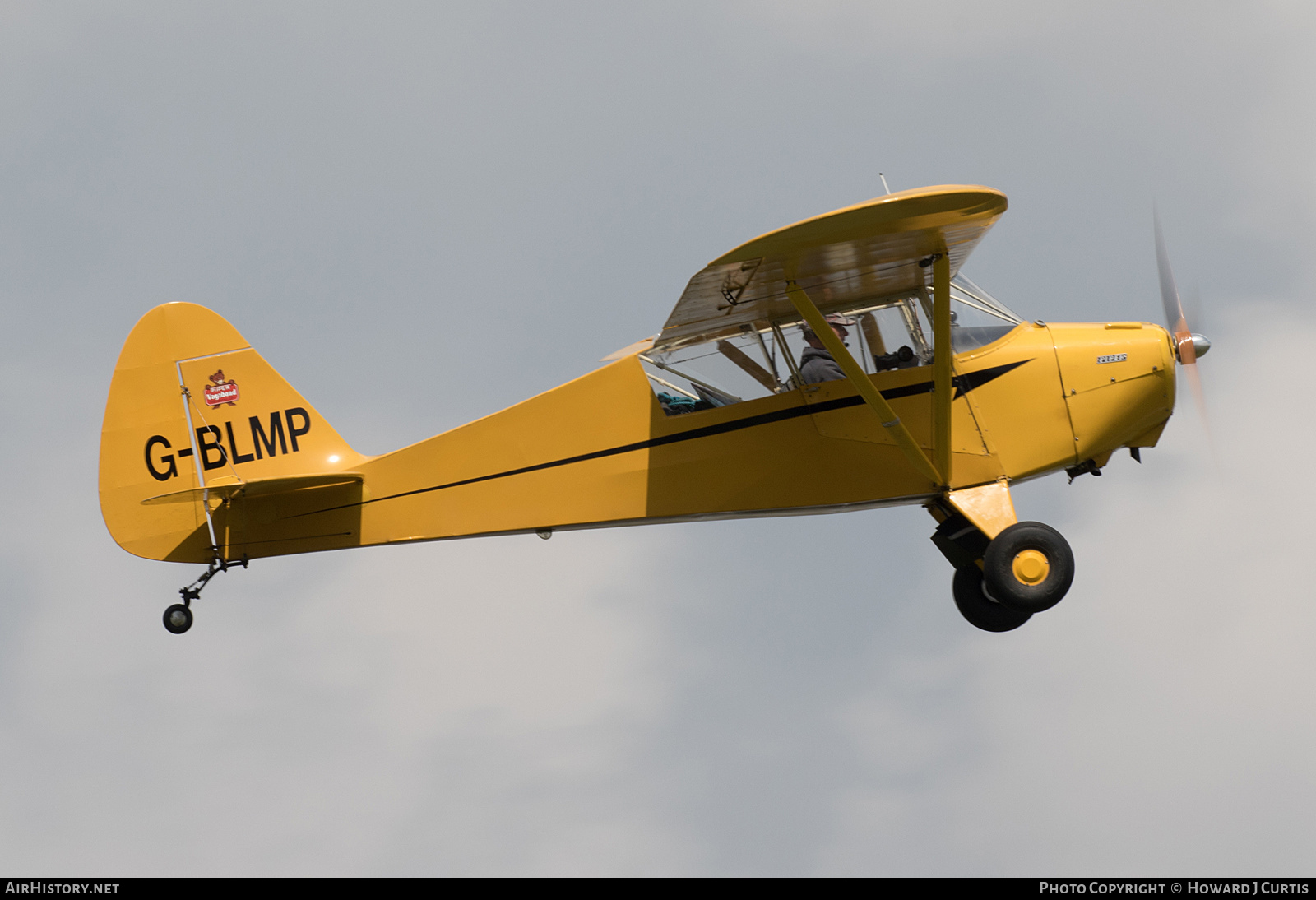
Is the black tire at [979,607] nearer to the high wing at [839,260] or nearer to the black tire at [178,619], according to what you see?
the high wing at [839,260]

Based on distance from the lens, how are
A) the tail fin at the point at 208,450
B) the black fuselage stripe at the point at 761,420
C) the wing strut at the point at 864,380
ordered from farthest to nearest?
1. the tail fin at the point at 208,450
2. the black fuselage stripe at the point at 761,420
3. the wing strut at the point at 864,380

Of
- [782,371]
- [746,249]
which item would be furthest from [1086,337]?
[746,249]

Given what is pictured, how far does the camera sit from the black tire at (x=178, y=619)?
9.88 m

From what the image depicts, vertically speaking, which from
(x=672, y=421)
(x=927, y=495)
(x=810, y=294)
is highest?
(x=810, y=294)

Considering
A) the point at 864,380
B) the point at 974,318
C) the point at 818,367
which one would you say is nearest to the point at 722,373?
the point at 818,367

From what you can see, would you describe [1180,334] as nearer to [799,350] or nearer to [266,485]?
[799,350]

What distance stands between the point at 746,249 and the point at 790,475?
1.97m

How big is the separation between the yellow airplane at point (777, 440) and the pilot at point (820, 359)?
0.01 m

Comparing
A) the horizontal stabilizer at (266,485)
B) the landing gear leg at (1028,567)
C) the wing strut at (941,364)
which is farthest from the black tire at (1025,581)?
the horizontal stabilizer at (266,485)

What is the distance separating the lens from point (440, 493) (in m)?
9.97

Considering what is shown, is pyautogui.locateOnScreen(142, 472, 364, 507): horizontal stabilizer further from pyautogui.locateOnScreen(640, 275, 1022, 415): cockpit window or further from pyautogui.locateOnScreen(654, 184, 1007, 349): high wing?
pyautogui.locateOnScreen(654, 184, 1007, 349): high wing

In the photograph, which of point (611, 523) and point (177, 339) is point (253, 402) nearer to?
point (177, 339)

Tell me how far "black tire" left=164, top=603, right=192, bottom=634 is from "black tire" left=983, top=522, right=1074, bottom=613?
5862mm

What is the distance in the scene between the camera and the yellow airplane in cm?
912
